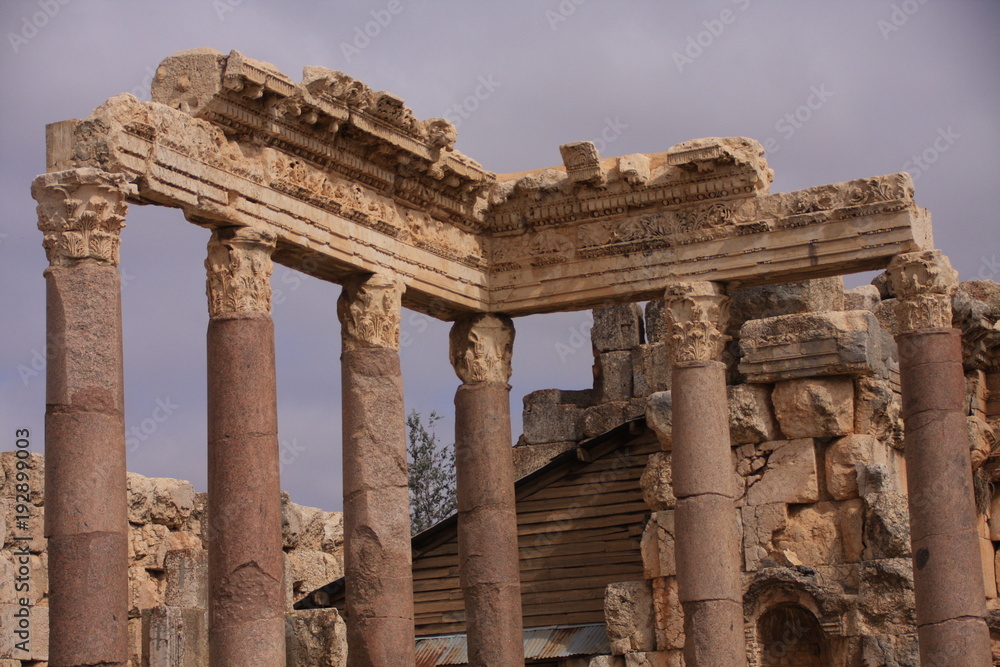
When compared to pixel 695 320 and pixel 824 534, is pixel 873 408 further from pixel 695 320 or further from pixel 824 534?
pixel 695 320

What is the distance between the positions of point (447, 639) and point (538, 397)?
5.41 meters

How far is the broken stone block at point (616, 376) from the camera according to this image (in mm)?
27625

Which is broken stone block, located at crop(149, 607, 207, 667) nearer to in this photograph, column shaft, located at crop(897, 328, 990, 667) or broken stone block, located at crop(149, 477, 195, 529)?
broken stone block, located at crop(149, 477, 195, 529)

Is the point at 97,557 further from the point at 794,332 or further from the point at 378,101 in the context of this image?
the point at 794,332

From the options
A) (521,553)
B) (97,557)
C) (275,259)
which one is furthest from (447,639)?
(97,557)

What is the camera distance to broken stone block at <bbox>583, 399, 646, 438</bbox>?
27.3m

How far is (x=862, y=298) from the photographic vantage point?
948 inches

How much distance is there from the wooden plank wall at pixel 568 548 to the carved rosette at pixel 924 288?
657 centimetres

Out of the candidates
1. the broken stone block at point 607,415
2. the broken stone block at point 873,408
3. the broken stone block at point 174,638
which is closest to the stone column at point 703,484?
the broken stone block at point 873,408

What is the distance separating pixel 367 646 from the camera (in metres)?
17.3

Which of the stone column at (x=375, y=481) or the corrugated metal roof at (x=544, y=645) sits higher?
the stone column at (x=375, y=481)

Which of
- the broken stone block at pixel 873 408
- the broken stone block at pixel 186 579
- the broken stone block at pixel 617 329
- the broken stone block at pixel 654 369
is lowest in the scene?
the broken stone block at pixel 186 579

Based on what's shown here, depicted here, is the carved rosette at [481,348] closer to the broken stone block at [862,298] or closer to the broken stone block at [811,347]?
the broken stone block at [811,347]

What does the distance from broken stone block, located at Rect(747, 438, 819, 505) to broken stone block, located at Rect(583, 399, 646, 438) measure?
5105mm
